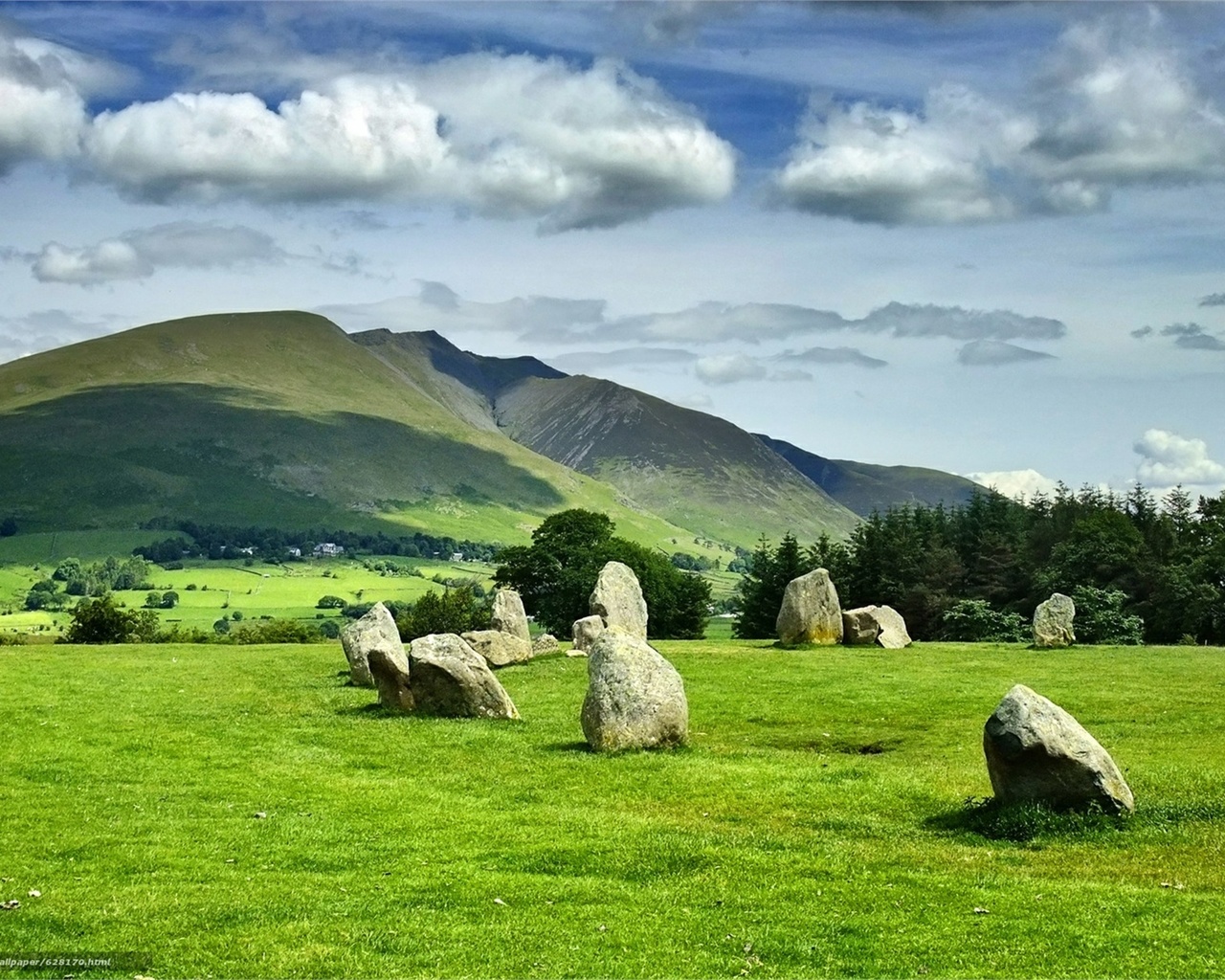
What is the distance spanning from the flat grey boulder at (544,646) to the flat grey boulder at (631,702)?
21.7 meters

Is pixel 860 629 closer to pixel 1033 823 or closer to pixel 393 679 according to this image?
pixel 393 679

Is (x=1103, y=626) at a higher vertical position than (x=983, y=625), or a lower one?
higher

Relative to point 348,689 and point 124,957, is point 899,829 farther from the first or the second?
point 348,689

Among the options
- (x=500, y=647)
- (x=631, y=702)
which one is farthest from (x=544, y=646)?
(x=631, y=702)

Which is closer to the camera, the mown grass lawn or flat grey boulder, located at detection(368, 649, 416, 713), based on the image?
the mown grass lawn

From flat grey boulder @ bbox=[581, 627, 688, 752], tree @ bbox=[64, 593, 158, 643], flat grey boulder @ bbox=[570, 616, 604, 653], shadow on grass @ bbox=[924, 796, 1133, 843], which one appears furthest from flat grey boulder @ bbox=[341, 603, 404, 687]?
tree @ bbox=[64, 593, 158, 643]

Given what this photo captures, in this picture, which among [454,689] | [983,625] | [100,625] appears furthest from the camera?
[983,625]

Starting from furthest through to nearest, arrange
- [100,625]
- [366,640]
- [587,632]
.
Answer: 1. [100,625]
2. [587,632]
3. [366,640]

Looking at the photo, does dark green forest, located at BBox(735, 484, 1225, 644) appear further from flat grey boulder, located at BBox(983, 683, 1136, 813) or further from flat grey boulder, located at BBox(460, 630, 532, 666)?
flat grey boulder, located at BBox(983, 683, 1136, 813)

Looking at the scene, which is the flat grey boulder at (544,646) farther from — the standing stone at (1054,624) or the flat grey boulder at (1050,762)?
the flat grey boulder at (1050,762)

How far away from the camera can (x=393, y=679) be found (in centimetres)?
3372

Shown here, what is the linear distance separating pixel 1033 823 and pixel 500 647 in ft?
98.4

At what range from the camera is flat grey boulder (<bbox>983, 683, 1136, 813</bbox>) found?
19.2 meters

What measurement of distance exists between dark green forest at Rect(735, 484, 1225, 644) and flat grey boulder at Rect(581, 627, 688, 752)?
38.4 m
